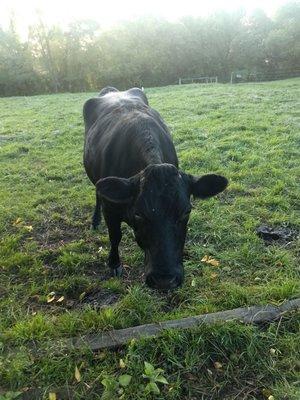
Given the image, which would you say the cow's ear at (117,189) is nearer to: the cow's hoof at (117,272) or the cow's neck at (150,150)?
the cow's neck at (150,150)

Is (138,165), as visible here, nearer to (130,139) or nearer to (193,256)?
(130,139)

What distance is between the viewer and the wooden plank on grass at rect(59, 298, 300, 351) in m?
3.55

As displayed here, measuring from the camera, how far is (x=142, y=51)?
42500 mm

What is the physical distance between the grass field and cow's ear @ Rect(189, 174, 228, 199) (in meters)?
1.07

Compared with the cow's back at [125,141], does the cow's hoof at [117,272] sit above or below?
below

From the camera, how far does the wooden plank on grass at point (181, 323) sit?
355 centimetres

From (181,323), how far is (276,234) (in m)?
2.34

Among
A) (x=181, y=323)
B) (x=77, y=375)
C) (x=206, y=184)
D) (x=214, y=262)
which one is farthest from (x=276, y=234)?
(x=77, y=375)

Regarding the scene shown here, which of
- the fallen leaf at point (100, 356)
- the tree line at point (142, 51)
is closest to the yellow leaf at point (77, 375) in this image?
the fallen leaf at point (100, 356)

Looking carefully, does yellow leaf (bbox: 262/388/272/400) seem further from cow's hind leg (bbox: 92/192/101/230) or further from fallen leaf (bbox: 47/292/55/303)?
cow's hind leg (bbox: 92/192/101/230)

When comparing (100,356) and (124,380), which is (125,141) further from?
(124,380)

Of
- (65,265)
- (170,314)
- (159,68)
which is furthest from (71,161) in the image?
(159,68)

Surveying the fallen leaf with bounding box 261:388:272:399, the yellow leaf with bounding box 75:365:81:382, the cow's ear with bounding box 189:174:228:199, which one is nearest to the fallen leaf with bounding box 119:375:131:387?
the yellow leaf with bounding box 75:365:81:382

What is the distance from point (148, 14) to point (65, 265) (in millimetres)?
42884
